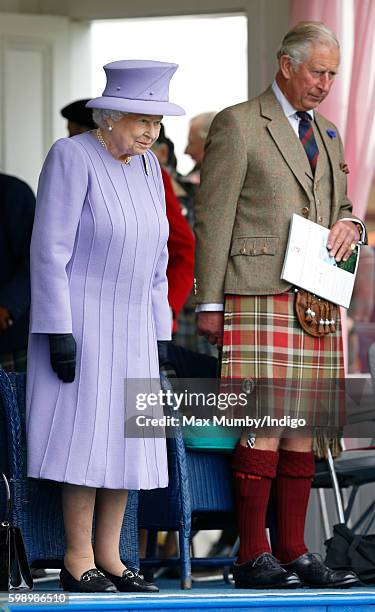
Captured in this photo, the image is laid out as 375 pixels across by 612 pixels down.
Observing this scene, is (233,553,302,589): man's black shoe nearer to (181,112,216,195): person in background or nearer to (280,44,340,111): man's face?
(280,44,340,111): man's face

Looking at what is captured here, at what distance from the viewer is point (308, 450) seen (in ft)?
14.5

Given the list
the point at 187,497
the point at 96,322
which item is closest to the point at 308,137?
the point at 96,322

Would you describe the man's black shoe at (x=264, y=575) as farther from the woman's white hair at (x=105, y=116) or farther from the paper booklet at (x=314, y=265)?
the woman's white hair at (x=105, y=116)

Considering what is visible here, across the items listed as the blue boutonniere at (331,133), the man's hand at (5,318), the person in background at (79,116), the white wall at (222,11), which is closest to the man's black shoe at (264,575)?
the blue boutonniere at (331,133)

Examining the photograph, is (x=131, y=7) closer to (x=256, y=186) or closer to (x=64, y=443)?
(x=256, y=186)

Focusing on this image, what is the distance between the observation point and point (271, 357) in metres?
4.38

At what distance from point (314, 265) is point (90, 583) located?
47.1 inches

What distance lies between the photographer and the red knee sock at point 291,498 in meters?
4.40

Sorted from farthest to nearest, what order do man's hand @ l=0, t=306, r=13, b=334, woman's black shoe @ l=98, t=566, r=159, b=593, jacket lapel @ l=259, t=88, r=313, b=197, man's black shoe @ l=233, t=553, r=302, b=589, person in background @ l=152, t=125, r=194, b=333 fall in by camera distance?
man's hand @ l=0, t=306, r=13, b=334 < person in background @ l=152, t=125, r=194, b=333 < jacket lapel @ l=259, t=88, r=313, b=197 < man's black shoe @ l=233, t=553, r=302, b=589 < woman's black shoe @ l=98, t=566, r=159, b=593

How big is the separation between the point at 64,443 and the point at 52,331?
30cm

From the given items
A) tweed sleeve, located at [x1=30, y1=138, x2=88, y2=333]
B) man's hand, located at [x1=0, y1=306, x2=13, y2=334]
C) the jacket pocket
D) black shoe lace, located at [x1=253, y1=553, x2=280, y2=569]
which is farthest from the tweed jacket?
man's hand, located at [x1=0, y1=306, x2=13, y2=334]

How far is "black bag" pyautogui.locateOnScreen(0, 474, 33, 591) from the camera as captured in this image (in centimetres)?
385

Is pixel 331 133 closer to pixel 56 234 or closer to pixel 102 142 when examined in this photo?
pixel 102 142

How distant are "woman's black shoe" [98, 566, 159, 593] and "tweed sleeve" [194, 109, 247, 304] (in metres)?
0.89
